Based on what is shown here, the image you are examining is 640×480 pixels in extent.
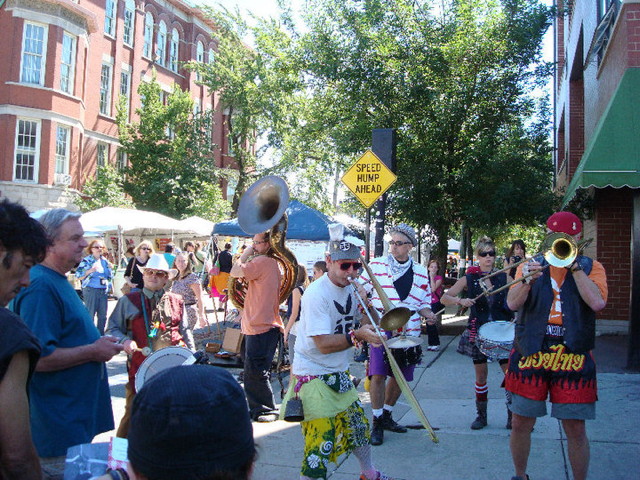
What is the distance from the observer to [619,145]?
7.43 m

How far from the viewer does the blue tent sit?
12000 mm

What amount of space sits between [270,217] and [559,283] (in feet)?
10.7

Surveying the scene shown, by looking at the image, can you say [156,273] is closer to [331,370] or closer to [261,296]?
[261,296]

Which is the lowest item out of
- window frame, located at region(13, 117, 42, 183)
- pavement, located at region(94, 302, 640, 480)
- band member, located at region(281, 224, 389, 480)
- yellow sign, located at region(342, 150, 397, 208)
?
pavement, located at region(94, 302, 640, 480)

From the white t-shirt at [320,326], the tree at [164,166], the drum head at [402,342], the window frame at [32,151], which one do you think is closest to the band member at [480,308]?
the drum head at [402,342]

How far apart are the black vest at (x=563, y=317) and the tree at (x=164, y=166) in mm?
26420

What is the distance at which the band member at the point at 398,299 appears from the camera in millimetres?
5652

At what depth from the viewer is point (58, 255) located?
3.01m

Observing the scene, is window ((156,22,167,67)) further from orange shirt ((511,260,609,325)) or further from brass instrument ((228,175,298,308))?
orange shirt ((511,260,609,325))

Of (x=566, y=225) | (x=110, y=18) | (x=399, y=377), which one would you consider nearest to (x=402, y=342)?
(x=399, y=377)

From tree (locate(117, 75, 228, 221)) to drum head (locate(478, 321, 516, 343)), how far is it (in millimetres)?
25211

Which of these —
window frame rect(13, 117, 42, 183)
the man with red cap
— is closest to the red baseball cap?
the man with red cap

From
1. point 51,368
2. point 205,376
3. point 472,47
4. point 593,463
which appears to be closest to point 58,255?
point 51,368

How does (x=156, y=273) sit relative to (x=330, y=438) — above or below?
above
